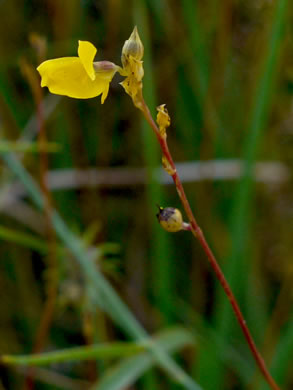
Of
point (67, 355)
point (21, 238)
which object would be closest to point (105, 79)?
point (67, 355)

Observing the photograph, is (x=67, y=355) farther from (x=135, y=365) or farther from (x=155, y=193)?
(x=155, y=193)

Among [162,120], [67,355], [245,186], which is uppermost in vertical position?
[245,186]

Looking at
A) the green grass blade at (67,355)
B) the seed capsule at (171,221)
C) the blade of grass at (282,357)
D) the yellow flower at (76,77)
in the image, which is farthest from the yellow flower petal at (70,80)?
the blade of grass at (282,357)

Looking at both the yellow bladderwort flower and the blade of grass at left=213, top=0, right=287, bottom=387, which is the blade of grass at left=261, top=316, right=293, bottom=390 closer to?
the blade of grass at left=213, top=0, right=287, bottom=387

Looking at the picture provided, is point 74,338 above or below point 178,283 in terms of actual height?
below

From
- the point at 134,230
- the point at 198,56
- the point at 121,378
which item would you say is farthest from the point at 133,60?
the point at 134,230

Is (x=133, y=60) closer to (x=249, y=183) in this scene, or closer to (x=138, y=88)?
(x=138, y=88)
